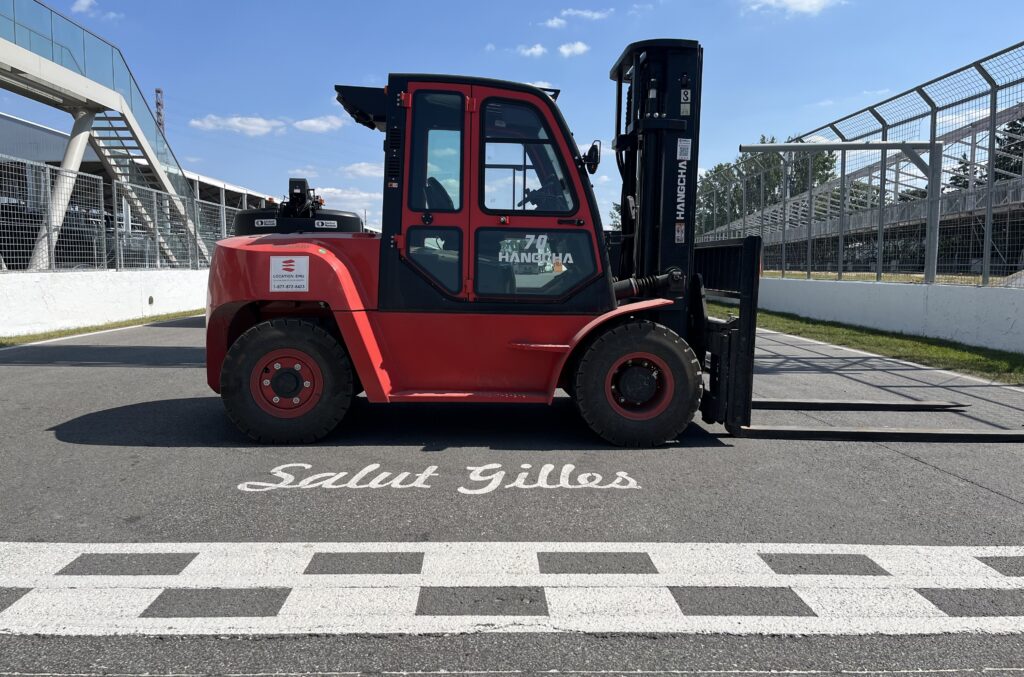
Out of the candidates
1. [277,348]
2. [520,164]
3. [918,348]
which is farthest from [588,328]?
[918,348]

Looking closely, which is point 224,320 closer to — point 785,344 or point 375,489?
point 375,489

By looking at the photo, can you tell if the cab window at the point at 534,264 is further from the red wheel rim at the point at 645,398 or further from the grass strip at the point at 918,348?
the grass strip at the point at 918,348

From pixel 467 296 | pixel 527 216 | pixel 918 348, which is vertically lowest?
pixel 918 348

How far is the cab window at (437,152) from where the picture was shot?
17.9 feet

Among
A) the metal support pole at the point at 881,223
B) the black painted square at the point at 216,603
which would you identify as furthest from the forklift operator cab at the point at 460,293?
the metal support pole at the point at 881,223

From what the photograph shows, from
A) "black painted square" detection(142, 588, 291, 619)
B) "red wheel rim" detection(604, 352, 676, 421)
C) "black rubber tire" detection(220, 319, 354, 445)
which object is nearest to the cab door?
"red wheel rim" detection(604, 352, 676, 421)

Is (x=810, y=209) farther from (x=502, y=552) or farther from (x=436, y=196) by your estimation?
(x=502, y=552)

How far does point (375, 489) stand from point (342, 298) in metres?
1.58

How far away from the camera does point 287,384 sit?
18.3ft

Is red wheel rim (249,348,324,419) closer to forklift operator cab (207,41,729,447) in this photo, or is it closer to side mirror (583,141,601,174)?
forklift operator cab (207,41,729,447)

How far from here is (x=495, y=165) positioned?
5.47 m

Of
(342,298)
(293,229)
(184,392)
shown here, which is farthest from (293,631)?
(293,229)

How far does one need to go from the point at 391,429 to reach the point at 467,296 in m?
1.42

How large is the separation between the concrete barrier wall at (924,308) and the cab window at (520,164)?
30.7ft
